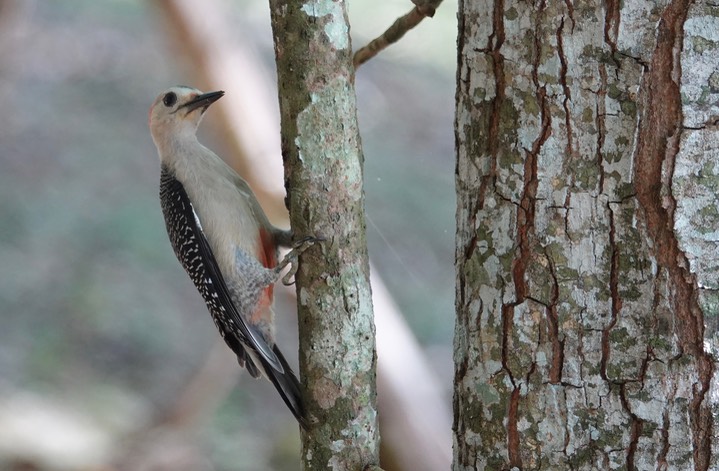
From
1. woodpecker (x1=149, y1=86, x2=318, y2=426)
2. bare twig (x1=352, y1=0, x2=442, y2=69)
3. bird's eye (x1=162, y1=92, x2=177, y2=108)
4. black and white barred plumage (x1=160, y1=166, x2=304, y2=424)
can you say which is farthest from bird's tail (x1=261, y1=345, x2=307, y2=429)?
bird's eye (x1=162, y1=92, x2=177, y2=108)

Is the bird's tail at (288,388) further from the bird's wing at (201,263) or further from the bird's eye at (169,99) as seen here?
the bird's eye at (169,99)

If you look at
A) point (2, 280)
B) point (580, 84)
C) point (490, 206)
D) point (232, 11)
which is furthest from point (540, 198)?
point (2, 280)

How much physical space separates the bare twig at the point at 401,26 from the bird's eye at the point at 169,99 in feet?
2.83

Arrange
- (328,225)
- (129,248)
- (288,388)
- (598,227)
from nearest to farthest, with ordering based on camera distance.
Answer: (598,227) → (328,225) → (288,388) → (129,248)

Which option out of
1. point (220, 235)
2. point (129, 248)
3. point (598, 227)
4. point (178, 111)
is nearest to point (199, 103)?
point (178, 111)

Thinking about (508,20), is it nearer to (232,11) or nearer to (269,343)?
(269,343)

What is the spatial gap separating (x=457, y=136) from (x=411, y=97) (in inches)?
143

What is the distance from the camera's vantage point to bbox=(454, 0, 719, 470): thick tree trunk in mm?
1467

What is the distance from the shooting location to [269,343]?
102 inches

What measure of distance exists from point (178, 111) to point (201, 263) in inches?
22.0

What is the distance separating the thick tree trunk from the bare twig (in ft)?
1.46

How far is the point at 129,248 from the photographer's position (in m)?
5.95

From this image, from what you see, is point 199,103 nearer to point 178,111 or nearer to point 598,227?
point 178,111

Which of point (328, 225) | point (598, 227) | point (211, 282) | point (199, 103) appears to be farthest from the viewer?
point (199, 103)
